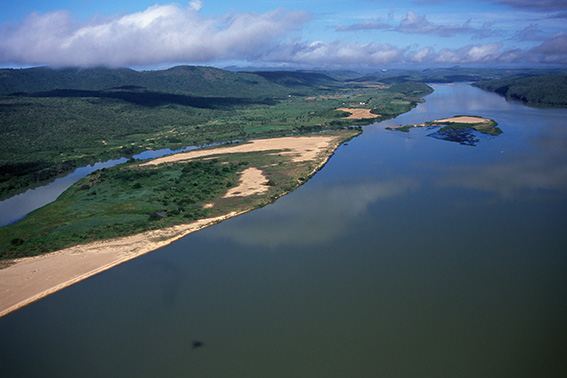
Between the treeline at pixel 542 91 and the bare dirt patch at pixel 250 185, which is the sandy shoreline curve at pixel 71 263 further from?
the treeline at pixel 542 91

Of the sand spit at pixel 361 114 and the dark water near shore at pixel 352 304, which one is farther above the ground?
the sand spit at pixel 361 114

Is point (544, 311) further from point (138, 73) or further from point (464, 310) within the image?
point (138, 73)

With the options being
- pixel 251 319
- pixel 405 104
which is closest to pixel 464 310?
pixel 251 319

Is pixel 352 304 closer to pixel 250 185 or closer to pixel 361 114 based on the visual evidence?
pixel 250 185

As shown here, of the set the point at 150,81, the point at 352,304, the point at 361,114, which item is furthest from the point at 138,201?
the point at 150,81

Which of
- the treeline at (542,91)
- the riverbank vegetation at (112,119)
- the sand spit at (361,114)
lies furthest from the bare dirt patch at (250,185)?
the treeline at (542,91)

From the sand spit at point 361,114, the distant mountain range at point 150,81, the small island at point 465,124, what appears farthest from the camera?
the distant mountain range at point 150,81

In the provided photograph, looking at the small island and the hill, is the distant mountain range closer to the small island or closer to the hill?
the hill
